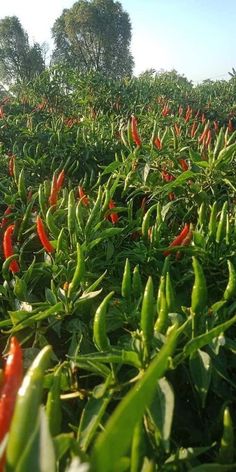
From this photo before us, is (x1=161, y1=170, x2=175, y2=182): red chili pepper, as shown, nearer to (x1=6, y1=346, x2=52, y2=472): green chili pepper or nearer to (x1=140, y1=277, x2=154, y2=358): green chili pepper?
(x1=140, y1=277, x2=154, y2=358): green chili pepper

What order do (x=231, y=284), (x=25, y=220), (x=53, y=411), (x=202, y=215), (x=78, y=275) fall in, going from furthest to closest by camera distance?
(x=25, y=220), (x=202, y=215), (x=78, y=275), (x=231, y=284), (x=53, y=411)

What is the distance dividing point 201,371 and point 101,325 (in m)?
0.25

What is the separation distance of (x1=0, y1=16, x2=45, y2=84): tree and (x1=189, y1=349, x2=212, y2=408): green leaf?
3795cm

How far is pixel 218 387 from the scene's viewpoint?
3.76 feet

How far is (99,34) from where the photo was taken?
41.5m

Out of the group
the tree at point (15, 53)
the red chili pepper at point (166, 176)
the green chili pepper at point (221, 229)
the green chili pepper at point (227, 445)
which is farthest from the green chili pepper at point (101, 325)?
the tree at point (15, 53)

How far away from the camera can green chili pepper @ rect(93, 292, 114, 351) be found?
103cm

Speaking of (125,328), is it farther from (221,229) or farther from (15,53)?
(15,53)

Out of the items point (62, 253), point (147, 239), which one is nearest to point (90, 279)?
point (62, 253)

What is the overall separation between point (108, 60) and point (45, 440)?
147 ft

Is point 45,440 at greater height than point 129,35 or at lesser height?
lesser

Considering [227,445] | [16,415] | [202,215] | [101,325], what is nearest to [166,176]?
[202,215]

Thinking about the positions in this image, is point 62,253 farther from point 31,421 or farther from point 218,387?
point 31,421

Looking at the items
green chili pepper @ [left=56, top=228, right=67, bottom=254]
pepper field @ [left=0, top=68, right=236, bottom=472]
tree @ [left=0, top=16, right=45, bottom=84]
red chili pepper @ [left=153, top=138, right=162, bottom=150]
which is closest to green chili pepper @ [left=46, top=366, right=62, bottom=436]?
pepper field @ [left=0, top=68, right=236, bottom=472]
